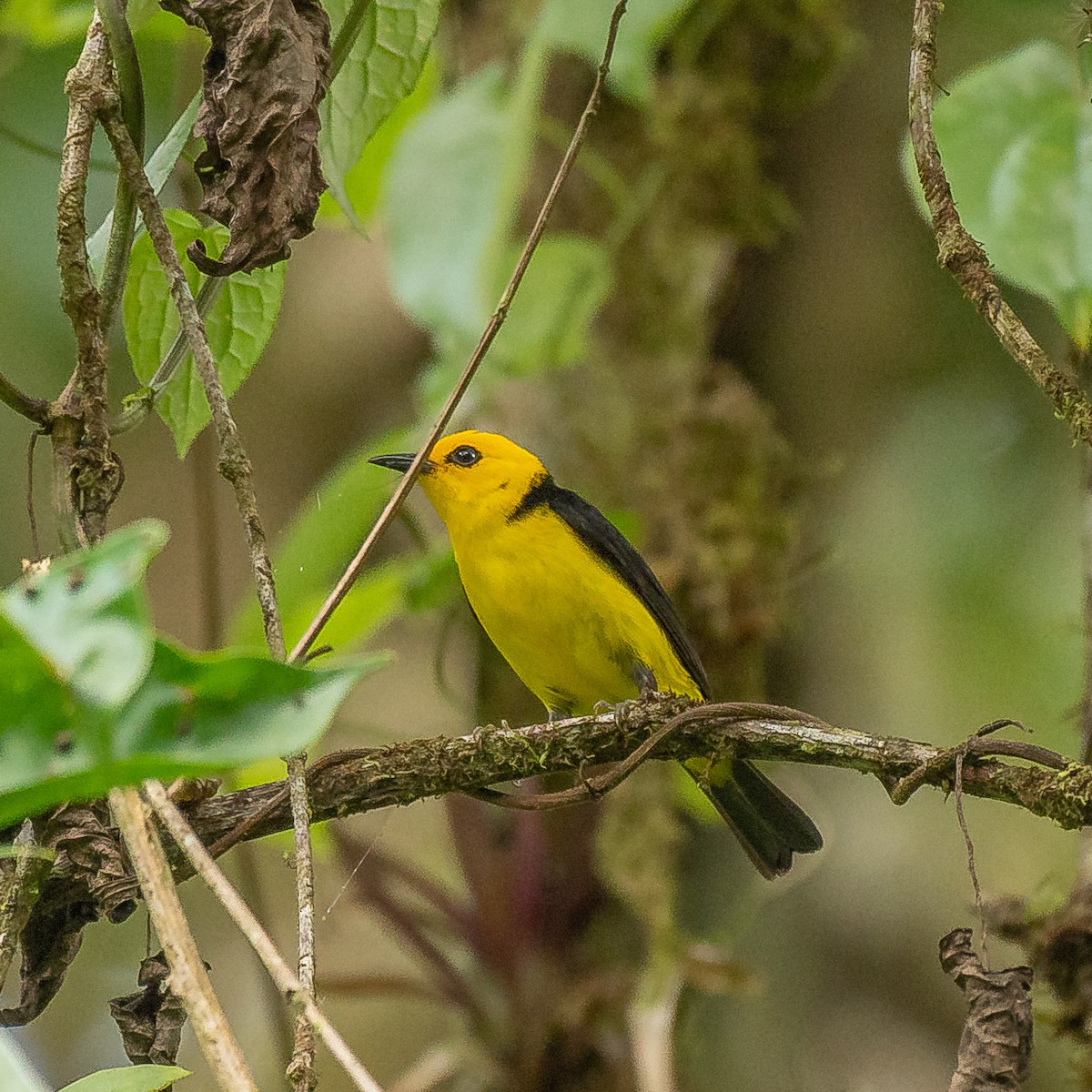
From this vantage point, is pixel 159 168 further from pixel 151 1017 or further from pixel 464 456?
pixel 464 456

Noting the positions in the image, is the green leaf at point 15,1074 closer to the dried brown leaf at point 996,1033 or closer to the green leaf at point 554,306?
the dried brown leaf at point 996,1033

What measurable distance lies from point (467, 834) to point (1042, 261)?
2.00 metres

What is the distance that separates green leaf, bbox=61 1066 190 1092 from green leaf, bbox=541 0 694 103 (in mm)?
2001

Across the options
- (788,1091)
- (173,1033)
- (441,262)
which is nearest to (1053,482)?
(788,1091)

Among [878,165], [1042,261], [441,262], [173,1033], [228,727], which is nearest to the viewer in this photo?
[228,727]

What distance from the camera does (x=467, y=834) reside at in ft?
10.4

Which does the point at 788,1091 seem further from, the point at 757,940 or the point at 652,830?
the point at 652,830

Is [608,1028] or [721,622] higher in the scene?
[721,622]

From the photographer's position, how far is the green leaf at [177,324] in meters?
1.68

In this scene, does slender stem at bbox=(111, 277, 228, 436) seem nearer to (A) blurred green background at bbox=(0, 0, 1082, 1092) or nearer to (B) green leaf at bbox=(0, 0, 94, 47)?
(B) green leaf at bbox=(0, 0, 94, 47)

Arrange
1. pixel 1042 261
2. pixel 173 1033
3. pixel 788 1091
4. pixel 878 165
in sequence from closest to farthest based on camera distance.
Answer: pixel 173 1033 → pixel 1042 261 → pixel 788 1091 → pixel 878 165

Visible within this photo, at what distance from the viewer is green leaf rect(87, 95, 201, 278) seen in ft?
5.22

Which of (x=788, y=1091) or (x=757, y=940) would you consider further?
(x=757, y=940)

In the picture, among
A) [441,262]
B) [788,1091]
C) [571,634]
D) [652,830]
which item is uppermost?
[441,262]
